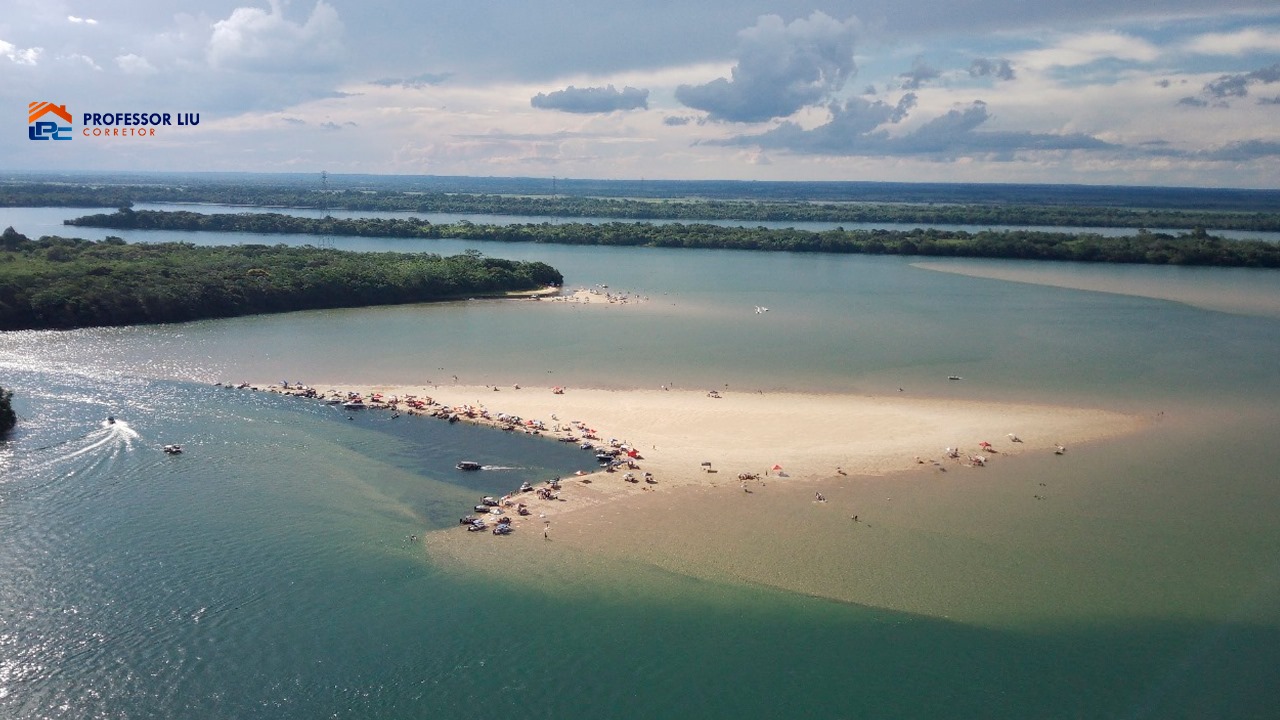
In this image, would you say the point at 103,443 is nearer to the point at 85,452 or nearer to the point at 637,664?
the point at 85,452

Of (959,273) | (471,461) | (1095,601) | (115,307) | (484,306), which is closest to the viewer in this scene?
(1095,601)

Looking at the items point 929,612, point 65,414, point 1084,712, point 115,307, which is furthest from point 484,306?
point 1084,712

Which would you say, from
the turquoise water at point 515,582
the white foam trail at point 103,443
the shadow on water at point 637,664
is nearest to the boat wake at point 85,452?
the white foam trail at point 103,443

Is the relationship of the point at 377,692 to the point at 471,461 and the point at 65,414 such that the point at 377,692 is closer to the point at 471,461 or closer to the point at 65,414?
the point at 471,461

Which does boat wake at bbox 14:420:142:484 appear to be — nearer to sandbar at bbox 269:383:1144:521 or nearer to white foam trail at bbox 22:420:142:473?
white foam trail at bbox 22:420:142:473

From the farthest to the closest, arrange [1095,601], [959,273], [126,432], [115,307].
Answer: [959,273] < [115,307] < [126,432] < [1095,601]

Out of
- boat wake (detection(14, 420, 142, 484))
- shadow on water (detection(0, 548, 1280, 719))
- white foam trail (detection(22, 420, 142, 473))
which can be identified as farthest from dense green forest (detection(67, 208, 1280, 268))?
shadow on water (detection(0, 548, 1280, 719))

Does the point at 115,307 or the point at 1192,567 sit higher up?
the point at 115,307

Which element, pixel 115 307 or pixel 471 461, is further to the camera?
pixel 115 307
